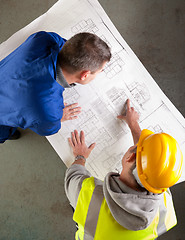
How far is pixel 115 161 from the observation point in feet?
4.46

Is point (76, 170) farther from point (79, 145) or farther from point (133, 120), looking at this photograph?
point (133, 120)

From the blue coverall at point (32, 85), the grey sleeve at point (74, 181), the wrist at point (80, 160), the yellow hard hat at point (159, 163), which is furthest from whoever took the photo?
the wrist at point (80, 160)

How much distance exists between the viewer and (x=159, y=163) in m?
0.80

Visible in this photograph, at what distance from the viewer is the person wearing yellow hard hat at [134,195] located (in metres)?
0.81

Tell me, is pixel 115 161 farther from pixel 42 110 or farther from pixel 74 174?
pixel 42 110

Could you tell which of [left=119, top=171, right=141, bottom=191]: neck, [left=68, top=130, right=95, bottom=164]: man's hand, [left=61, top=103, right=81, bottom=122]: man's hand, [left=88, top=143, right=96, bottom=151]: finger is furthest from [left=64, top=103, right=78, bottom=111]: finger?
[left=119, top=171, right=141, bottom=191]: neck

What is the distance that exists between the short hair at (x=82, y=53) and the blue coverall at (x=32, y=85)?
0.06 m

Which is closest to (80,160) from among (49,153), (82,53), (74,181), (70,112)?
(74,181)

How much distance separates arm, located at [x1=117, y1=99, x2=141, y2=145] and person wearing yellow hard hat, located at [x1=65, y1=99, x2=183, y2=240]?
33 centimetres

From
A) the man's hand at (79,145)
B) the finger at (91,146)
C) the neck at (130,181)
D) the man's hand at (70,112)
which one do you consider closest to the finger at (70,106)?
the man's hand at (70,112)

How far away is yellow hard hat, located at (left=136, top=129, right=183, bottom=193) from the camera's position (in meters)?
0.80

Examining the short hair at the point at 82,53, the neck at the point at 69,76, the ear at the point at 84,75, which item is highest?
the short hair at the point at 82,53

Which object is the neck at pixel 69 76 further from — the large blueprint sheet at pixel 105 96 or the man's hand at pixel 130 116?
the man's hand at pixel 130 116

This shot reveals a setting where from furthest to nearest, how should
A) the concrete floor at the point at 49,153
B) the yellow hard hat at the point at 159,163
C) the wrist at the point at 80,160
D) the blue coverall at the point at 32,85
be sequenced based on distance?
1. the concrete floor at the point at 49,153
2. the wrist at the point at 80,160
3. the blue coverall at the point at 32,85
4. the yellow hard hat at the point at 159,163
